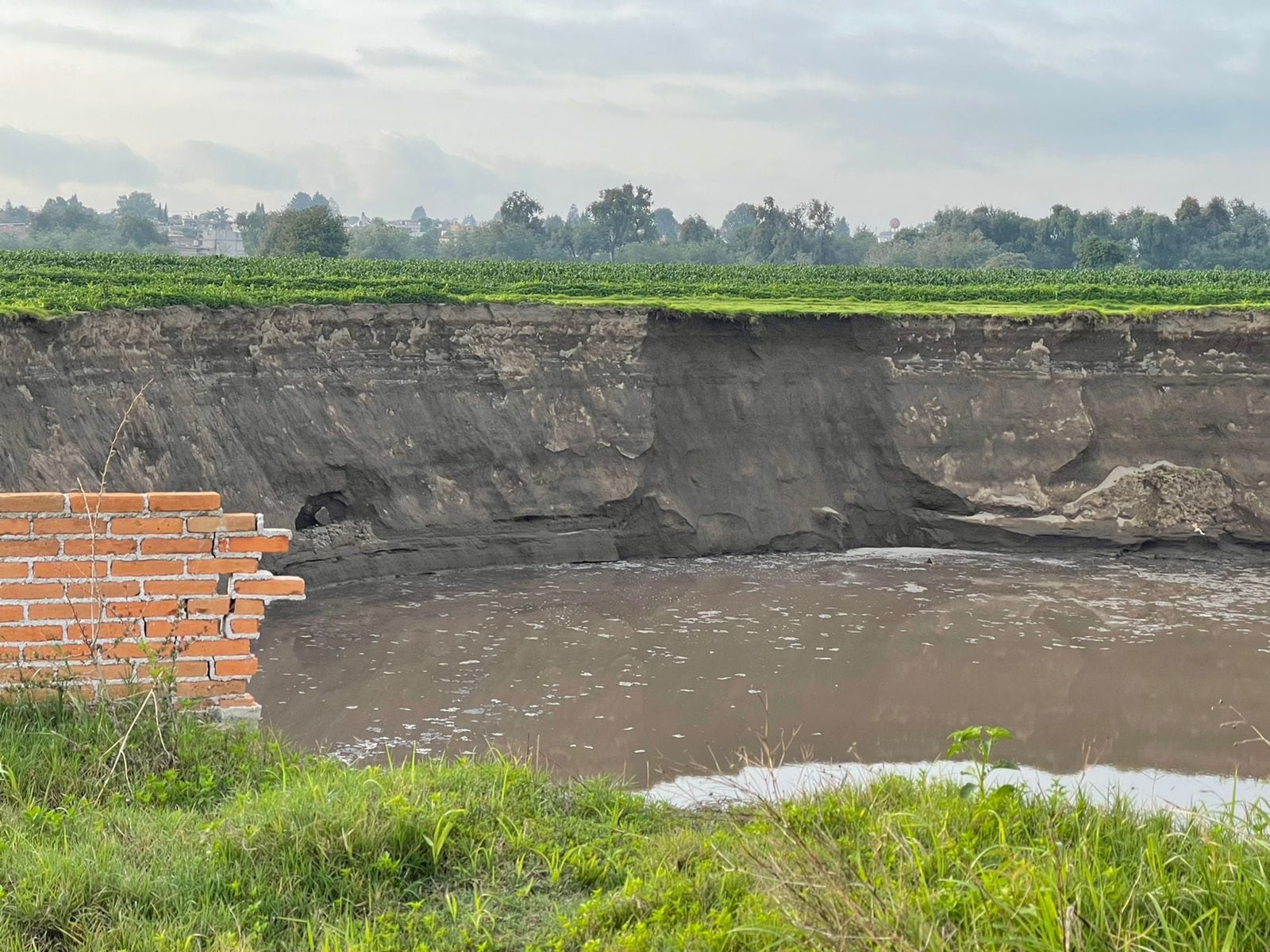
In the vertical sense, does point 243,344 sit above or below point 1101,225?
below

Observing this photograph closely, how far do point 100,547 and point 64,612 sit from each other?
350 mm

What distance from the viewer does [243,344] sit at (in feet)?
41.2

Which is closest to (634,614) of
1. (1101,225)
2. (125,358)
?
(125,358)

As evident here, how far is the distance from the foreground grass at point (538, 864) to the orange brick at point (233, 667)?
543 millimetres

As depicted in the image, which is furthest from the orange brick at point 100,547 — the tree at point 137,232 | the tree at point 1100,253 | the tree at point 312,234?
the tree at point 137,232

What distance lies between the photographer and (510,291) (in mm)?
15727

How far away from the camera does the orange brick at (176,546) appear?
19.1 ft

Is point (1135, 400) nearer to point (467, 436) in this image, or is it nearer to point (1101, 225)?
point (467, 436)

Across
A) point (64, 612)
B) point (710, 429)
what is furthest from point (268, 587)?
point (710, 429)

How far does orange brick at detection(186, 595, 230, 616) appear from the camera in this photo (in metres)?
5.89

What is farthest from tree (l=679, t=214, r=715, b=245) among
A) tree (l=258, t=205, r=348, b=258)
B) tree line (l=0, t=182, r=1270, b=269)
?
tree (l=258, t=205, r=348, b=258)

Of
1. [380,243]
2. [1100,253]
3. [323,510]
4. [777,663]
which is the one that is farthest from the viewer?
[380,243]

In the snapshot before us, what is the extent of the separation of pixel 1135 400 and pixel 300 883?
41.5 ft

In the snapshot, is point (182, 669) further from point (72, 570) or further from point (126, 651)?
point (72, 570)
